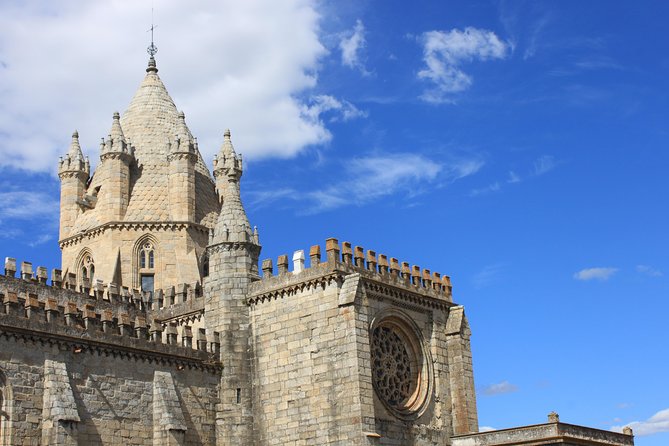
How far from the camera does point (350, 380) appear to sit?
37.6 m

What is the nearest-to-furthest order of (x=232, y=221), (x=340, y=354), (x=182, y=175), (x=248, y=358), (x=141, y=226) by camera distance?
(x=340, y=354) < (x=248, y=358) < (x=232, y=221) < (x=141, y=226) < (x=182, y=175)

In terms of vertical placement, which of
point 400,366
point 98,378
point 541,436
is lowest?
point 541,436

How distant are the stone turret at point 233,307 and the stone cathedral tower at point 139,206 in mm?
9230

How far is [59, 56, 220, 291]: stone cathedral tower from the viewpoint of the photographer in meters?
51.8

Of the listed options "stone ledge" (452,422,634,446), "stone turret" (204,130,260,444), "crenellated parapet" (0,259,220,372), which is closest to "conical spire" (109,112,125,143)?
"crenellated parapet" (0,259,220,372)

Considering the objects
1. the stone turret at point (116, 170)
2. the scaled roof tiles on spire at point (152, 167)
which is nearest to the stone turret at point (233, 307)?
the scaled roof tiles on spire at point (152, 167)

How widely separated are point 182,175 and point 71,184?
673 cm

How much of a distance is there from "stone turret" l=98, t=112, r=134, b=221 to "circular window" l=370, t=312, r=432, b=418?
18.5 metres

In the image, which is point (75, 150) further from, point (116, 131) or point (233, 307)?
point (233, 307)

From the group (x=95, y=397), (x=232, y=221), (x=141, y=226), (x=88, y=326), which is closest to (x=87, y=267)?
(x=141, y=226)

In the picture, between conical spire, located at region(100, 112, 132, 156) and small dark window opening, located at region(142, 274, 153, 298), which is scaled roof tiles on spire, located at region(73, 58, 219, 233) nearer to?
conical spire, located at region(100, 112, 132, 156)

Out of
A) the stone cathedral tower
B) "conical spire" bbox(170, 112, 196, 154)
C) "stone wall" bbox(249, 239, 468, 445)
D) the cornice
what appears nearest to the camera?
"stone wall" bbox(249, 239, 468, 445)

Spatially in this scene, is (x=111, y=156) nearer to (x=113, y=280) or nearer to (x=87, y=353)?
(x=113, y=280)

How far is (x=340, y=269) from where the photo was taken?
39.3m
